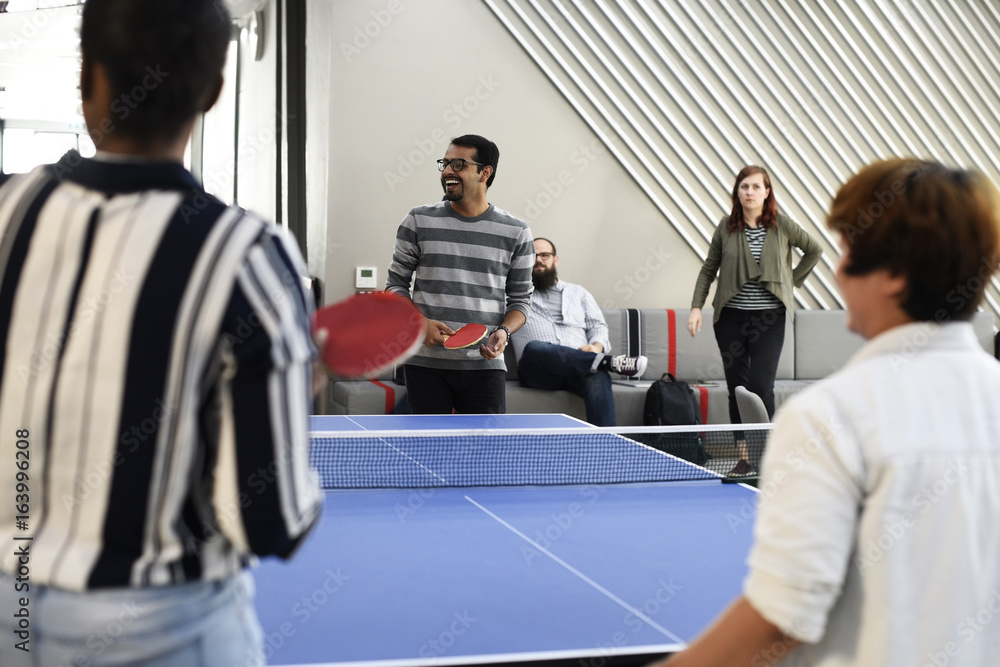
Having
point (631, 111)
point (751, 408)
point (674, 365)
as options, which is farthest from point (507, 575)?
point (631, 111)

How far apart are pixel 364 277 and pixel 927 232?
604 cm

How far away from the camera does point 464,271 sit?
394 centimetres

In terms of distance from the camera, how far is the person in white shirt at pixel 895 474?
995 millimetres

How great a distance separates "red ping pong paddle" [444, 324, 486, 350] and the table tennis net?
0.32 m

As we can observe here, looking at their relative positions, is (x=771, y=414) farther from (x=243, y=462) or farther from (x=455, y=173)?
(x=243, y=462)

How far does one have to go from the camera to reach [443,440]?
3549mm

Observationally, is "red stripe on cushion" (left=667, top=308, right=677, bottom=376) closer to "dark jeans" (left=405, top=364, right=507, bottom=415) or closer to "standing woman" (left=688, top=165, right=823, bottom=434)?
"standing woman" (left=688, top=165, right=823, bottom=434)

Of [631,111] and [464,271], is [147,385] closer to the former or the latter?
[464,271]

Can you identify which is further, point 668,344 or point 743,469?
point 668,344

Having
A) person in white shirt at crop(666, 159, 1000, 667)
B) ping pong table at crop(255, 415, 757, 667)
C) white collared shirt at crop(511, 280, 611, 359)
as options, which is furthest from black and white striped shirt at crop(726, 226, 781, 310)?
person in white shirt at crop(666, 159, 1000, 667)

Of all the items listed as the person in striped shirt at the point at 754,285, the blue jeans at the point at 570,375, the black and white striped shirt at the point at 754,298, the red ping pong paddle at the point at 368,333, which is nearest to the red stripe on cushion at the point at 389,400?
the blue jeans at the point at 570,375

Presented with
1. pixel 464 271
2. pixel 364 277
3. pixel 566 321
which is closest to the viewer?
pixel 464 271

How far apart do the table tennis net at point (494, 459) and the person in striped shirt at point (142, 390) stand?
1.93 metres

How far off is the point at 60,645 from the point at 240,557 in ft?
0.60
